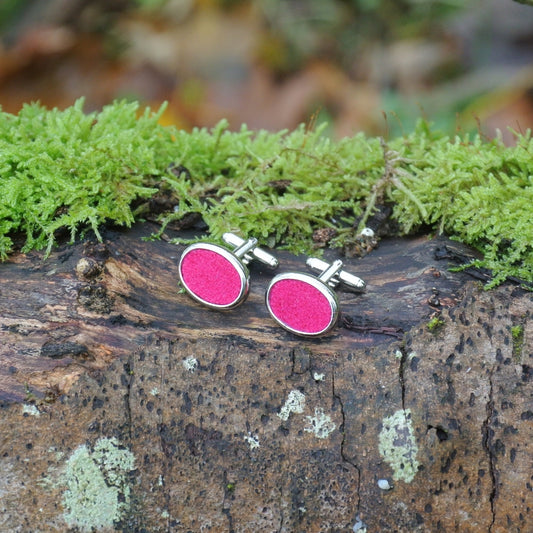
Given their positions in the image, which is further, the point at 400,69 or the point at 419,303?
the point at 400,69

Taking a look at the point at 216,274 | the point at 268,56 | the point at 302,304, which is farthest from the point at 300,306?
the point at 268,56

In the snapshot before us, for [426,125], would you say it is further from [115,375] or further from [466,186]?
[115,375]

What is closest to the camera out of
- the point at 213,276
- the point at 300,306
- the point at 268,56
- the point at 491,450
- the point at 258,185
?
the point at 491,450

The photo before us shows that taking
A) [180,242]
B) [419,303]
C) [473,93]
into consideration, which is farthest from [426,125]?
[473,93]

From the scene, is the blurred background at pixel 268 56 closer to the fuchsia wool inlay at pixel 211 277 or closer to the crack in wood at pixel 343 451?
the fuchsia wool inlay at pixel 211 277

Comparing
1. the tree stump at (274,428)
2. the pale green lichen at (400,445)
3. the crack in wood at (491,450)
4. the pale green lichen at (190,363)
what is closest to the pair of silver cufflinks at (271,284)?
the tree stump at (274,428)

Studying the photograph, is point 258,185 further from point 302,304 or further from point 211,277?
point 302,304
